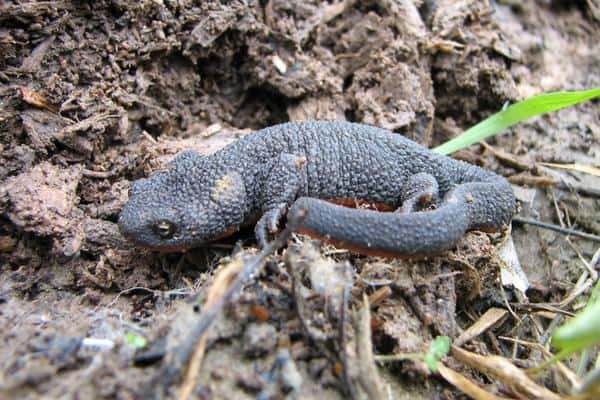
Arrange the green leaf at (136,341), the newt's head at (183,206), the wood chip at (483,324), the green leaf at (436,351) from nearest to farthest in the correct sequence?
1. the green leaf at (136,341)
2. the green leaf at (436,351)
3. the wood chip at (483,324)
4. the newt's head at (183,206)

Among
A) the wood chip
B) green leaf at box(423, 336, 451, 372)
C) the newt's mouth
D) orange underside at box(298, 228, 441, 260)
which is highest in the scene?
orange underside at box(298, 228, 441, 260)

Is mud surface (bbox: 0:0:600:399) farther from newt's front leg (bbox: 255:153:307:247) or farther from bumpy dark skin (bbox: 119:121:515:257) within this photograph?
newt's front leg (bbox: 255:153:307:247)

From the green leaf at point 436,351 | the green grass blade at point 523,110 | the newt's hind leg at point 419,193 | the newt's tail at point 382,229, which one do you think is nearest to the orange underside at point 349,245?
the newt's tail at point 382,229

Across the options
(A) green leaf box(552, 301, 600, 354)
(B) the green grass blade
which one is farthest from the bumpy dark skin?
(A) green leaf box(552, 301, 600, 354)

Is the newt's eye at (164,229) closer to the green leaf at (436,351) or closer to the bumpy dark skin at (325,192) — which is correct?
the bumpy dark skin at (325,192)

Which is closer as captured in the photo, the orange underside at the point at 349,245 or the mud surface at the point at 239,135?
the mud surface at the point at 239,135

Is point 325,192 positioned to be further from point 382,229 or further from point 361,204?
point 382,229
